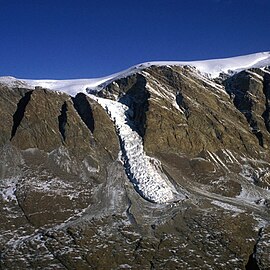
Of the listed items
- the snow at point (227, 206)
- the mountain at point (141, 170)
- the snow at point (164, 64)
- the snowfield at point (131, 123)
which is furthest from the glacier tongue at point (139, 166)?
the snow at point (164, 64)

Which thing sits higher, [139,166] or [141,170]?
[139,166]

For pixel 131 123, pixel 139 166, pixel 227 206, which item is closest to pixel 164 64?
pixel 131 123

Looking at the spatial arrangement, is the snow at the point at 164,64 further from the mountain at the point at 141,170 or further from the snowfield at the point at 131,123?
the mountain at the point at 141,170

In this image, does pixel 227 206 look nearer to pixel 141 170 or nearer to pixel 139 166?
pixel 141 170

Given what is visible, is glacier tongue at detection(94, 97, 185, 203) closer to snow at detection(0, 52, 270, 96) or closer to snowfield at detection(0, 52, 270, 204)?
snowfield at detection(0, 52, 270, 204)

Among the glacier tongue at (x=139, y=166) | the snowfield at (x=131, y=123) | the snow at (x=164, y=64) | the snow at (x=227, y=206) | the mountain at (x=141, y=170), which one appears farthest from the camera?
the snow at (x=164, y=64)

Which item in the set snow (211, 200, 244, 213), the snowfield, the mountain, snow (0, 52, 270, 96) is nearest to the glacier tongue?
the snowfield
